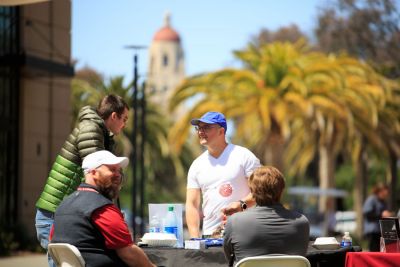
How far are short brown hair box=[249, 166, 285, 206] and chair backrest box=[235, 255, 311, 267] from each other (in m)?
0.45

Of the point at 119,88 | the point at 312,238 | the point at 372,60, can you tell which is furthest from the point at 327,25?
the point at 312,238

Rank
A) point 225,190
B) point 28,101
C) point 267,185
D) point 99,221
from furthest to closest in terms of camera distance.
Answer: point 28,101 < point 225,190 < point 267,185 < point 99,221

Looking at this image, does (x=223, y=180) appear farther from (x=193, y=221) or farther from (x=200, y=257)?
(x=200, y=257)

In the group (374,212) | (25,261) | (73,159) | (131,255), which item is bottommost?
(25,261)

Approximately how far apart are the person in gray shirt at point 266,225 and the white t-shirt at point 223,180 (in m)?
1.81

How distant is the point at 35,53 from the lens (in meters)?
29.4

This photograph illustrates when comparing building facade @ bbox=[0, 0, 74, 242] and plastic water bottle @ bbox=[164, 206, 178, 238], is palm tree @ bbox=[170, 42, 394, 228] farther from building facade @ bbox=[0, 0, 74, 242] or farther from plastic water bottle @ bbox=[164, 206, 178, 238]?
plastic water bottle @ bbox=[164, 206, 178, 238]

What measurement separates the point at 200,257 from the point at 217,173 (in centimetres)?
160

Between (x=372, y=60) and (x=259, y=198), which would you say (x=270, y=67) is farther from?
(x=259, y=198)

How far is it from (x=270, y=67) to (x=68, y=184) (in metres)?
29.9

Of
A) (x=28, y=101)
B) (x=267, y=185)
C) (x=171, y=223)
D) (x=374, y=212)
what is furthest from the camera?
(x=28, y=101)

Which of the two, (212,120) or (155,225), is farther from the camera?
(212,120)

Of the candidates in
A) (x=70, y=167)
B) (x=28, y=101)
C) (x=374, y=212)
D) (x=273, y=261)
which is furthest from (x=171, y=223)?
(x=28, y=101)

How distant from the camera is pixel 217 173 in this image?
890cm
